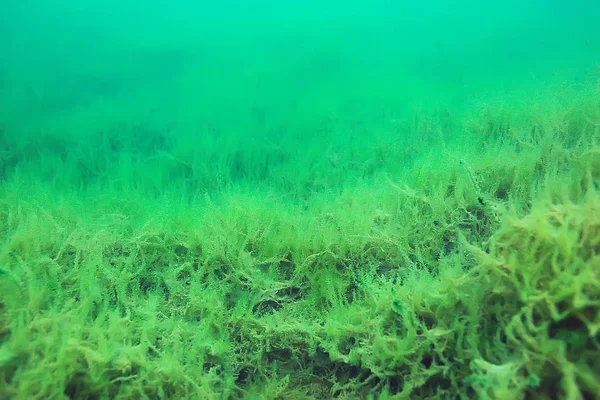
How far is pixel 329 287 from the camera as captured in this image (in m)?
2.82

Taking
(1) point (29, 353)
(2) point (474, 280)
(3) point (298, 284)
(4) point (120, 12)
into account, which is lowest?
(3) point (298, 284)

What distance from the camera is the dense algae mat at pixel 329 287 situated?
1.86m

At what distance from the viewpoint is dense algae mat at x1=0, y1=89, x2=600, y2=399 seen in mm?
1859

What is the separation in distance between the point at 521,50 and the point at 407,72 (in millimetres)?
5758

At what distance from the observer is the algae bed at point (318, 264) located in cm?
191

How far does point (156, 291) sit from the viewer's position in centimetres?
287

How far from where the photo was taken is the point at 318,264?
304 cm

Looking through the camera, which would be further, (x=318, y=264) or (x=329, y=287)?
(x=318, y=264)

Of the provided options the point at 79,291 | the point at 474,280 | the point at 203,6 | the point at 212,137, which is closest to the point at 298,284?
the point at 474,280

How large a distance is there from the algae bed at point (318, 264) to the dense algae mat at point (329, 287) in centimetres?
1

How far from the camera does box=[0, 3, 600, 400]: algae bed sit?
191 centimetres

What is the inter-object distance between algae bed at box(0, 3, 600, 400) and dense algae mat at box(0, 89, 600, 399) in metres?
0.01

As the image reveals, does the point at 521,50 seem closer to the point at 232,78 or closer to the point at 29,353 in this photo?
the point at 232,78

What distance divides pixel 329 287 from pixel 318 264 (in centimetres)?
27
